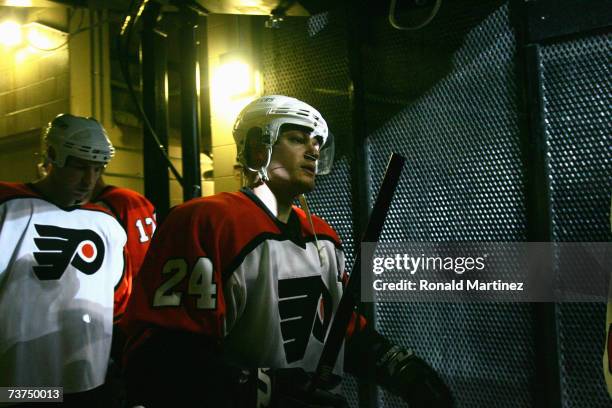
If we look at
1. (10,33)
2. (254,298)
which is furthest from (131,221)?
(10,33)

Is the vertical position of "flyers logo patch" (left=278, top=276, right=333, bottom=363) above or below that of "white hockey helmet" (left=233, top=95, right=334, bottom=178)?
below

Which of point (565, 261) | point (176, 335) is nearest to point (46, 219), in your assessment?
point (176, 335)

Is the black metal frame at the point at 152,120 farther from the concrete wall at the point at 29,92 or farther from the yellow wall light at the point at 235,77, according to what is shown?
the concrete wall at the point at 29,92

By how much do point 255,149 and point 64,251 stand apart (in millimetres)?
1745

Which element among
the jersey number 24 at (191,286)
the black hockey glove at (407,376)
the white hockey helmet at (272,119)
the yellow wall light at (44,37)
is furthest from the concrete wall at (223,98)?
the yellow wall light at (44,37)

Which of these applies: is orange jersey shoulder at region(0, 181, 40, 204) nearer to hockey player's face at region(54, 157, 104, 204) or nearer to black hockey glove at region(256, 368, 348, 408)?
hockey player's face at region(54, 157, 104, 204)

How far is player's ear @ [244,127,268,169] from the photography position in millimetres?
2475

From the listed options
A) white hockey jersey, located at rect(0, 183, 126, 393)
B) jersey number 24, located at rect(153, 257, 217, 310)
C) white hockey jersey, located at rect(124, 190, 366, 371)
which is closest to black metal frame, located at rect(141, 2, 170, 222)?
white hockey jersey, located at rect(0, 183, 126, 393)

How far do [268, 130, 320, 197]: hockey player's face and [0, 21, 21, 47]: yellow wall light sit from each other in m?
6.63

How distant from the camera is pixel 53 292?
A: 11.1 feet

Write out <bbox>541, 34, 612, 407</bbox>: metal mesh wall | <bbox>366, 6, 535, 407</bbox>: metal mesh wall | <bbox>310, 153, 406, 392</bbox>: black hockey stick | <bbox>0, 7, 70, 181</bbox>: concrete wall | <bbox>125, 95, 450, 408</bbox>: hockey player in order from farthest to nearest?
<bbox>0, 7, 70, 181</bbox>: concrete wall
<bbox>366, 6, 535, 407</bbox>: metal mesh wall
<bbox>541, 34, 612, 407</bbox>: metal mesh wall
<bbox>310, 153, 406, 392</bbox>: black hockey stick
<bbox>125, 95, 450, 408</bbox>: hockey player

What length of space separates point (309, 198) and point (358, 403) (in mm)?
1617

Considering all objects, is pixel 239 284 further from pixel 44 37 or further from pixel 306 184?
pixel 44 37

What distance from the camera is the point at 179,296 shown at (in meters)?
1.98
